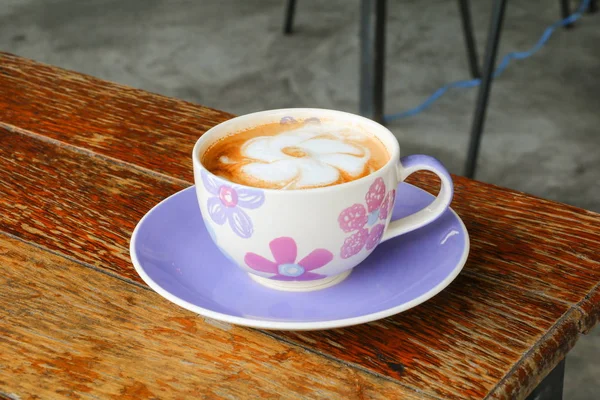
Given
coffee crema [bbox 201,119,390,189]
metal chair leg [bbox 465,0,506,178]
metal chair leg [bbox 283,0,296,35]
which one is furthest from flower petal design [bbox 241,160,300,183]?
metal chair leg [bbox 283,0,296,35]

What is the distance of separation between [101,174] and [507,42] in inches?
80.5

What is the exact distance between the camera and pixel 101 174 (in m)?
0.62

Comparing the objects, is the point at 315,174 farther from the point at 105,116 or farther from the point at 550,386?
the point at 105,116

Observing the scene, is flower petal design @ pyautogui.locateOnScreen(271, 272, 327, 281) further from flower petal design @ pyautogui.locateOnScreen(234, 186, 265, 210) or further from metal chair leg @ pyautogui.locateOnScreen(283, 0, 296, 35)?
metal chair leg @ pyautogui.locateOnScreen(283, 0, 296, 35)

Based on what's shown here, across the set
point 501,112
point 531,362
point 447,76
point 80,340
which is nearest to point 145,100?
point 80,340

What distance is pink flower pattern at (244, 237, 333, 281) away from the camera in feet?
1.42

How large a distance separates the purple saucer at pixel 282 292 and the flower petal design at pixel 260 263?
17 mm

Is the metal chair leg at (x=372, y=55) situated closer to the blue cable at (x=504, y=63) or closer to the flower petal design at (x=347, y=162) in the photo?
the blue cable at (x=504, y=63)

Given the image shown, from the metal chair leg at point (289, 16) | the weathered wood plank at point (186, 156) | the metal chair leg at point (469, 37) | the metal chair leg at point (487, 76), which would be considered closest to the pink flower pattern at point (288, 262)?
the weathered wood plank at point (186, 156)

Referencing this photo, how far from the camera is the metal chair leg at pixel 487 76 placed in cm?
141

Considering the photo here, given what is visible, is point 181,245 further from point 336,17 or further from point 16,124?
point 336,17

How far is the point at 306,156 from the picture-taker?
0.47m

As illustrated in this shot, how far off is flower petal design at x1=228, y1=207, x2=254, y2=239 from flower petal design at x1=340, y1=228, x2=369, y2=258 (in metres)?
0.05

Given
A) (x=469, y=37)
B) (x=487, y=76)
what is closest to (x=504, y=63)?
(x=469, y=37)
